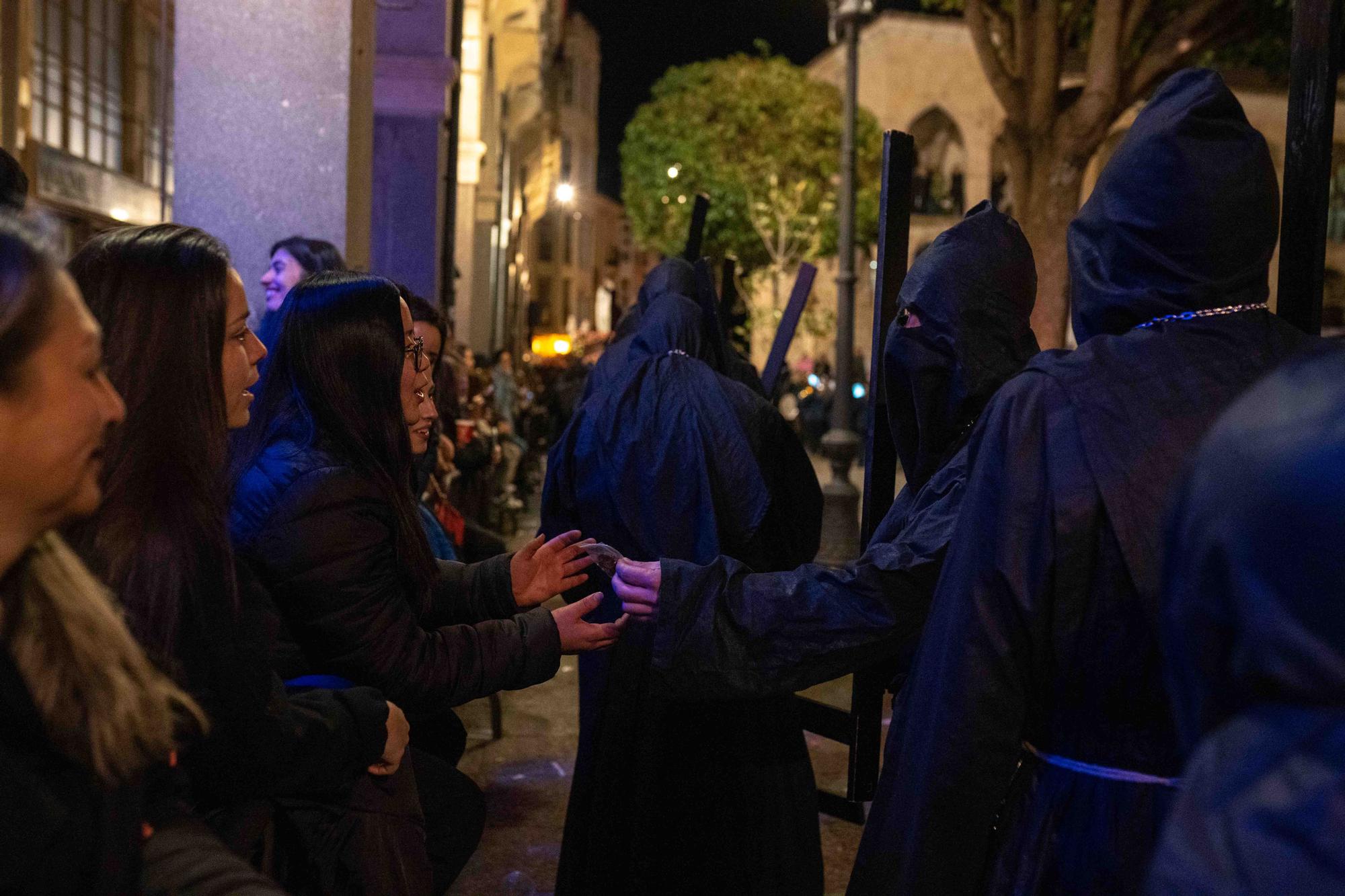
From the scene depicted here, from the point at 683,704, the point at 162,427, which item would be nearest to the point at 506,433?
the point at 683,704

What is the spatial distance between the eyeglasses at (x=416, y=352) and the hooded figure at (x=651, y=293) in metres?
1.23

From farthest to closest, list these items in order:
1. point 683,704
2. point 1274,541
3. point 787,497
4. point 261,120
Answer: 1. point 261,120
2. point 787,497
3. point 683,704
4. point 1274,541

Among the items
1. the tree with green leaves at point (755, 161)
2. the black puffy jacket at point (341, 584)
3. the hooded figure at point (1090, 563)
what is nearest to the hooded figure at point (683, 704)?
the black puffy jacket at point (341, 584)

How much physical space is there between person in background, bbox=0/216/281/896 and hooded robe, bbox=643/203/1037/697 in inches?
59.2

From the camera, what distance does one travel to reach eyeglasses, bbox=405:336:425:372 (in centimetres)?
322

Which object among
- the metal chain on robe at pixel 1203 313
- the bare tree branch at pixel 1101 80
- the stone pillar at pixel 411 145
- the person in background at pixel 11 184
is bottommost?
the metal chain on robe at pixel 1203 313

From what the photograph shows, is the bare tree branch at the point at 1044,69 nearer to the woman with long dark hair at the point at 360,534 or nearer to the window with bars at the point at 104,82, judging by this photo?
the window with bars at the point at 104,82

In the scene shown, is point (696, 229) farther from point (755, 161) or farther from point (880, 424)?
point (755, 161)

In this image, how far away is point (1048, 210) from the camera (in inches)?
533

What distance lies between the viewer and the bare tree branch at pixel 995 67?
14.0 m

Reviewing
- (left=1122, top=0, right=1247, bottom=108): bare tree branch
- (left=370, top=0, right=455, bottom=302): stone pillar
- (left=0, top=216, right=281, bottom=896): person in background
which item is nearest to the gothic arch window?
(left=1122, top=0, right=1247, bottom=108): bare tree branch

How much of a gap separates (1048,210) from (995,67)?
5.86 ft

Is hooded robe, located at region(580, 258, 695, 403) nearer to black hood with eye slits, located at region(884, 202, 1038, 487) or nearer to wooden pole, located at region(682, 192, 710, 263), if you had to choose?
wooden pole, located at region(682, 192, 710, 263)

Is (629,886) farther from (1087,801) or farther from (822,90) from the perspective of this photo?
(822,90)
